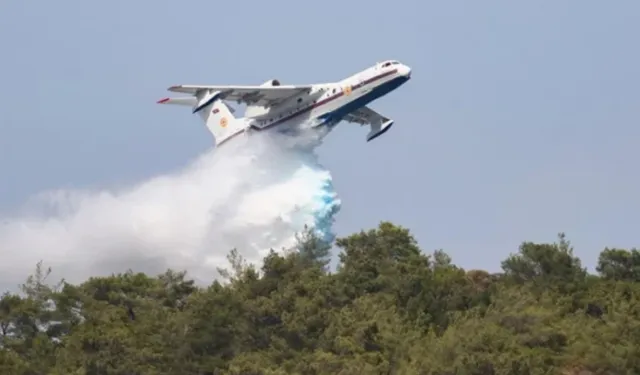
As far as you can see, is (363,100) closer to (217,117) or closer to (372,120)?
(372,120)

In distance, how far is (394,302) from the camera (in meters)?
66.4

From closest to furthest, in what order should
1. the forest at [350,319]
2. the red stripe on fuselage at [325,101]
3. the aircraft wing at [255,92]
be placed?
the forest at [350,319] < the red stripe on fuselage at [325,101] < the aircraft wing at [255,92]

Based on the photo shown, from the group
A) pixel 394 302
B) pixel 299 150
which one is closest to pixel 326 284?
pixel 394 302

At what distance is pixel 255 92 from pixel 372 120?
7.65 metres

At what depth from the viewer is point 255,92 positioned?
7262 cm

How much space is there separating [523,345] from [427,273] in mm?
13961

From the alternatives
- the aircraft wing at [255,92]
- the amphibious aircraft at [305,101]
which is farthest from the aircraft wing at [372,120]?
the aircraft wing at [255,92]

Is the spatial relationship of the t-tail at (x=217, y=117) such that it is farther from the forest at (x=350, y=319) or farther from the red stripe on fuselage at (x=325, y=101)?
the forest at (x=350, y=319)

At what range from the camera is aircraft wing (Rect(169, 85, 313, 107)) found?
71.8 meters

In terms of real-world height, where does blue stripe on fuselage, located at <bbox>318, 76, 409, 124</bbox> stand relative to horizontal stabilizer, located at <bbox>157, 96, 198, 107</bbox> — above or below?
below

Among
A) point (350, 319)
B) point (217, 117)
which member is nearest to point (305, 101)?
point (217, 117)

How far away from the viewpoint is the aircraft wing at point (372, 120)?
7556cm

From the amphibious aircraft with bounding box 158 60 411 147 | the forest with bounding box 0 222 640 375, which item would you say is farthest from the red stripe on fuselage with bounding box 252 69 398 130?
the forest with bounding box 0 222 640 375

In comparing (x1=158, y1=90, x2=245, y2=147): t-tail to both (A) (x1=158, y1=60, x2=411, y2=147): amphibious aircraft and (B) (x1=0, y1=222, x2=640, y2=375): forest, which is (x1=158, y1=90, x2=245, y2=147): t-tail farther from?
(B) (x1=0, y1=222, x2=640, y2=375): forest
